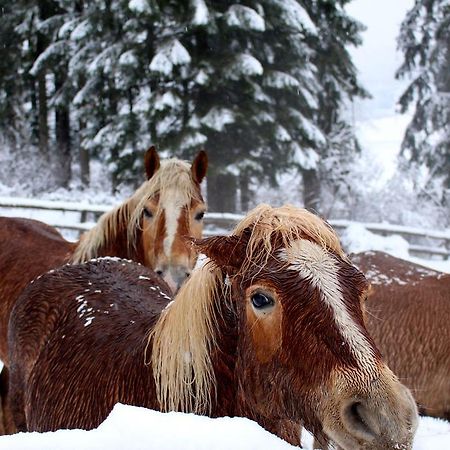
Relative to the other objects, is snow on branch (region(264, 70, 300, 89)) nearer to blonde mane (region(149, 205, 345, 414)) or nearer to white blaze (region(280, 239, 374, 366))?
blonde mane (region(149, 205, 345, 414))

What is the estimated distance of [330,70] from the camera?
55.5 feet

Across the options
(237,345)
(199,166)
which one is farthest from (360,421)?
(199,166)

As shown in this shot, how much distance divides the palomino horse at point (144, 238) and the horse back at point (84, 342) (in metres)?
1.00

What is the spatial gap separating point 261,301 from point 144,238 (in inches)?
112

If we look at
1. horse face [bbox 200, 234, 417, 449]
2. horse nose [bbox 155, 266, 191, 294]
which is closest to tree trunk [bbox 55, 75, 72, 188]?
horse nose [bbox 155, 266, 191, 294]

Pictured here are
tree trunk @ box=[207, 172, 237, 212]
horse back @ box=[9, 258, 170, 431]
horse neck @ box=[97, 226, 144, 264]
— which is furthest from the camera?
tree trunk @ box=[207, 172, 237, 212]

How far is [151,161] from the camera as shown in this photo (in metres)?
4.80

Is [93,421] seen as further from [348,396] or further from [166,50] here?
[166,50]

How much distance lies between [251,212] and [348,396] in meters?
0.83

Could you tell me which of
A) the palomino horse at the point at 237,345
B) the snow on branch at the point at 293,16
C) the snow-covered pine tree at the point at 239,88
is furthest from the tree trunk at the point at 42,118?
the palomino horse at the point at 237,345

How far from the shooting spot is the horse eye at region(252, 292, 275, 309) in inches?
74.3

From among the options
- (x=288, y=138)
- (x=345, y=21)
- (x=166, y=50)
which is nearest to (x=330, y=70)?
(x=345, y=21)

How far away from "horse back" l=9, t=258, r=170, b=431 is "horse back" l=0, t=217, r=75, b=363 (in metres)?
1.18

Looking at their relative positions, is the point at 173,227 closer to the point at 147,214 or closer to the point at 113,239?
the point at 147,214
